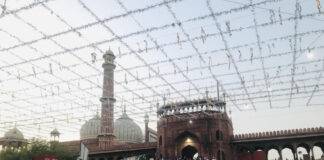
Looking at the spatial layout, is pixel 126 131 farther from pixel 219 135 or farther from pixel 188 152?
pixel 219 135

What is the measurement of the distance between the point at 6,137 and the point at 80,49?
4440cm

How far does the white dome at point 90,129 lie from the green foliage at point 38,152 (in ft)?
39.5

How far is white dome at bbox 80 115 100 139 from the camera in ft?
162

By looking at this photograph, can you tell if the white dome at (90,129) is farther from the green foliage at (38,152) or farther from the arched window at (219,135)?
the arched window at (219,135)

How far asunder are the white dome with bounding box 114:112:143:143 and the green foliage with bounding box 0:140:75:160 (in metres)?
12.2

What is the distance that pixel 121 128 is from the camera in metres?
49.5

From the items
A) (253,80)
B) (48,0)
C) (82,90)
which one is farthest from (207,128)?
(48,0)

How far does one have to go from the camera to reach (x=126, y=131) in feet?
161

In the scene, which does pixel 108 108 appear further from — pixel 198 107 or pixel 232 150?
pixel 232 150

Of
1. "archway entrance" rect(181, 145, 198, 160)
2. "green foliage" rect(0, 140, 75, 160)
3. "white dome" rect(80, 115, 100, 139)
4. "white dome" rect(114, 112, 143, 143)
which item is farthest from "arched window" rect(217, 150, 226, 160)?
"white dome" rect(80, 115, 100, 139)

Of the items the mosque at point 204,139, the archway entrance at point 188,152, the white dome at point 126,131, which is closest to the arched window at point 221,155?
the mosque at point 204,139

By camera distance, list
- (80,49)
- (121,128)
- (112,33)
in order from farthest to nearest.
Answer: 1. (121,128)
2. (80,49)
3. (112,33)

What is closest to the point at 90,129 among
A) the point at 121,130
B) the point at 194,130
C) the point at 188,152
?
the point at 121,130

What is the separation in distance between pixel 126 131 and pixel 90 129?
5.07m
